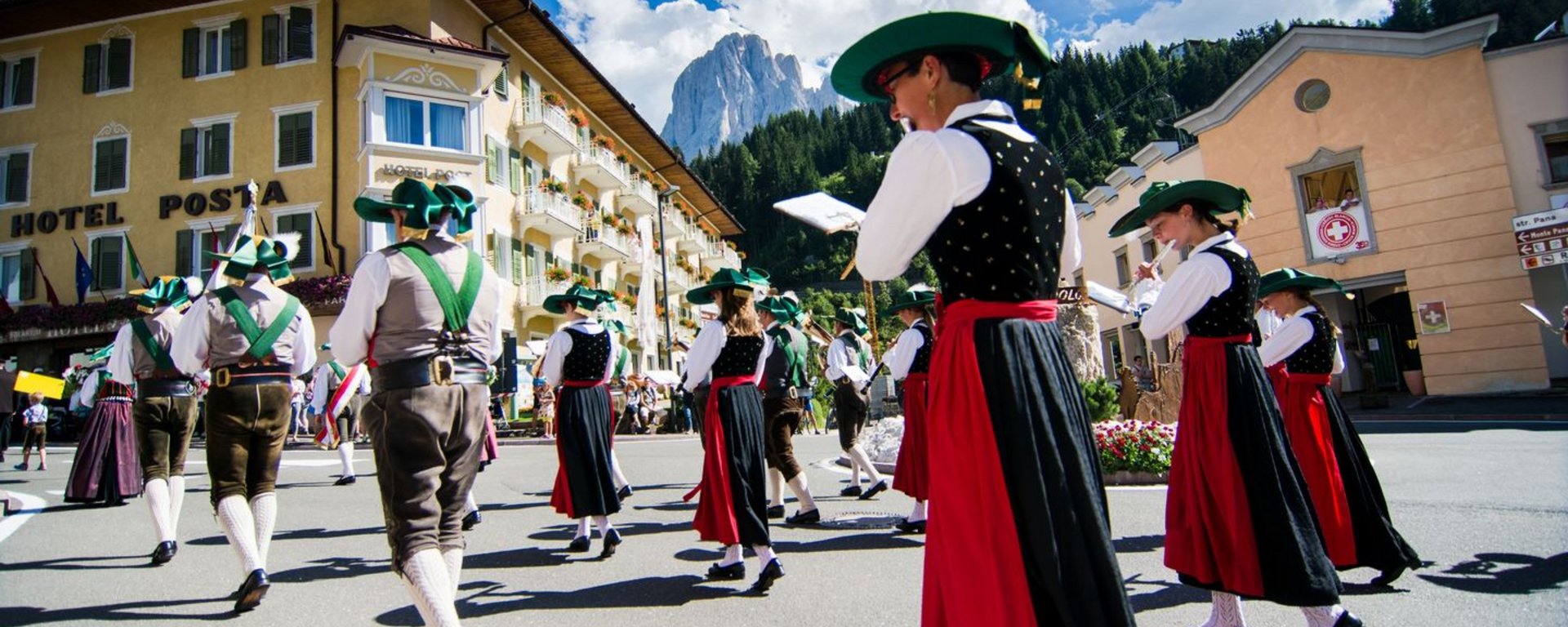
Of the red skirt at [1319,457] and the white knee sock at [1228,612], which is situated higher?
the red skirt at [1319,457]

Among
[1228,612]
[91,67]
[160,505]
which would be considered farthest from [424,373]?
[91,67]

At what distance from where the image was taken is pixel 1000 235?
Answer: 7.50ft

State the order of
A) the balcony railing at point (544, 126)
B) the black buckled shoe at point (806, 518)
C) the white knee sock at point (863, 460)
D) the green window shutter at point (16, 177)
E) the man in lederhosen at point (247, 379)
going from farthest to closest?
the balcony railing at point (544, 126) < the green window shutter at point (16, 177) < the white knee sock at point (863, 460) < the black buckled shoe at point (806, 518) < the man in lederhosen at point (247, 379)

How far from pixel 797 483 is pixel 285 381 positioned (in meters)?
3.82

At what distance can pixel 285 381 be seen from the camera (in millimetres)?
5410

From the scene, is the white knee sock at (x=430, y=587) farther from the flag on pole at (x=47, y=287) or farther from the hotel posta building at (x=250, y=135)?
the flag on pole at (x=47, y=287)

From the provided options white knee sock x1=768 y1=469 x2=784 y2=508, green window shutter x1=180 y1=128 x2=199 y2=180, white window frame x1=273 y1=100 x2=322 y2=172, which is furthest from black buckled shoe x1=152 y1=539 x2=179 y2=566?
green window shutter x1=180 y1=128 x2=199 y2=180

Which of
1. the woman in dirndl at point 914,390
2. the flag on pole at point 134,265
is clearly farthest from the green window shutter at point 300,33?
the woman in dirndl at point 914,390

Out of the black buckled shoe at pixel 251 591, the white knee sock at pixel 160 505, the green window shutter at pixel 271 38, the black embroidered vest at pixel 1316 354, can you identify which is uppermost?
the green window shutter at pixel 271 38

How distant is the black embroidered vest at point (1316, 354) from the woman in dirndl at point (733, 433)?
10.9ft

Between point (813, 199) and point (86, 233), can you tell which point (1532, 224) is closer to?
point (813, 199)

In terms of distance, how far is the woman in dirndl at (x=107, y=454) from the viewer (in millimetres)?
8961

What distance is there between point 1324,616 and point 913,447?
12.3 feet

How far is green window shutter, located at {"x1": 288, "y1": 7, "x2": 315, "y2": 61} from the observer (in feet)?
87.9
